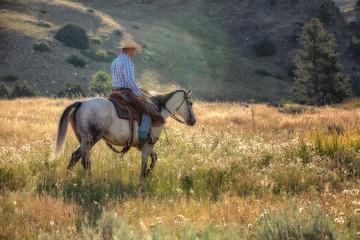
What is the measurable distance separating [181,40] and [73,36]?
89.4ft

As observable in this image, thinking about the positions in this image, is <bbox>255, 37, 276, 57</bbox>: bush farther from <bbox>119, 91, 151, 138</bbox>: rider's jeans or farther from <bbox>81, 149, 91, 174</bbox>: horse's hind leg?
<bbox>81, 149, 91, 174</bbox>: horse's hind leg

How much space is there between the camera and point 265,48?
7581cm

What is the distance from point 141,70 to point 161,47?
13.6 m

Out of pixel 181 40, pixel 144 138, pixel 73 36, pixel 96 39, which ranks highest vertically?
pixel 144 138

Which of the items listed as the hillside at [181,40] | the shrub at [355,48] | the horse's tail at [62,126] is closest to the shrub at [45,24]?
the hillside at [181,40]

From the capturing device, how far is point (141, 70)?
52.0 meters

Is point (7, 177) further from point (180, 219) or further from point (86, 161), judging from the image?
point (180, 219)

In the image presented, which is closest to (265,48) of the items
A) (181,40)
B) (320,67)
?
(181,40)

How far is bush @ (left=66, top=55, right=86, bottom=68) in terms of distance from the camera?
46.7 meters

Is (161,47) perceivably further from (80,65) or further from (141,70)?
(80,65)

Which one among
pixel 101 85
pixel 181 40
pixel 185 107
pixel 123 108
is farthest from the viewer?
pixel 181 40

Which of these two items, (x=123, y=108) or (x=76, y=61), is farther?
(x=76, y=61)

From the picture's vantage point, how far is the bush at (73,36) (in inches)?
2012

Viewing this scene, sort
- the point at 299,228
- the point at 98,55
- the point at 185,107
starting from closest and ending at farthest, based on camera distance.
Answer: the point at 299,228
the point at 185,107
the point at 98,55
